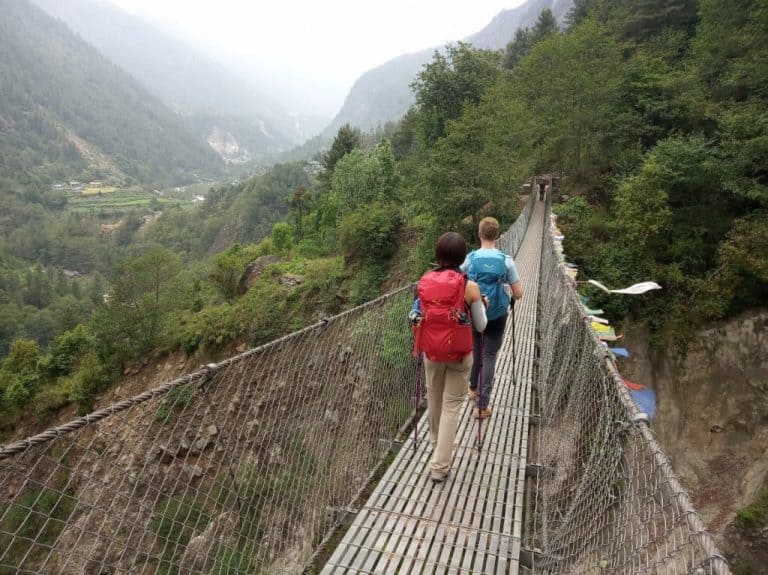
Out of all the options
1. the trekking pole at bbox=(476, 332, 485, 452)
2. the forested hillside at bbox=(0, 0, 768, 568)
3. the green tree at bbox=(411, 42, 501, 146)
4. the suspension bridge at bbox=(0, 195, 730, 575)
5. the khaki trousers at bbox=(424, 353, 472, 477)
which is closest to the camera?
the suspension bridge at bbox=(0, 195, 730, 575)

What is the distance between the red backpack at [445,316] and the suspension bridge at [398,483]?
0.82m

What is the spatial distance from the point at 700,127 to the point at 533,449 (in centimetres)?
1497

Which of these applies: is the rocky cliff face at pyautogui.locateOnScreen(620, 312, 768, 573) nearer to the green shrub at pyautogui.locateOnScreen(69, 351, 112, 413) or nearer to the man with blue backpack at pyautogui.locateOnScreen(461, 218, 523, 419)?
the man with blue backpack at pyautogui.locateOnScreen(461, 218, 523, 419)

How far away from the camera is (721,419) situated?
1021 cm

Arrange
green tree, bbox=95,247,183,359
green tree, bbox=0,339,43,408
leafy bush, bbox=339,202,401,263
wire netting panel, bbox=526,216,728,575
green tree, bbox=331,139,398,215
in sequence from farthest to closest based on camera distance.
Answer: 1. green tree, bbox=331,139,398,215
2. leafy bush, bbox=339,202,401,263
3. green tree, bbox=0,339,43,408
4. green tree, bbox=95,247,183,359
5. wire netting panel, bbox=526,216,728,575

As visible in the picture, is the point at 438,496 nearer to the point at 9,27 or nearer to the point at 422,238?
the point at 422,238

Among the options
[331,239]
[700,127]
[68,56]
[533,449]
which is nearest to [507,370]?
[533,449]

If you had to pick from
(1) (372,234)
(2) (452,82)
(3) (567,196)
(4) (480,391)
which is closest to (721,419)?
(4) (480,391)

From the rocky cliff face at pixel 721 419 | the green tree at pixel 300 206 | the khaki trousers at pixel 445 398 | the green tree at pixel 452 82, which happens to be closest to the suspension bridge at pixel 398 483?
the khaki trousers at pixel 445 398

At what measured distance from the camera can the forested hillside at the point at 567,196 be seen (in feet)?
36.9

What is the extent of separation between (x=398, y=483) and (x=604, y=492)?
138 centimetres

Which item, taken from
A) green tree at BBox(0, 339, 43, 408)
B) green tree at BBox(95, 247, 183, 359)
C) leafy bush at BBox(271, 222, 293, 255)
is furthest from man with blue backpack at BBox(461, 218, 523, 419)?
leafy bush at BBox(271, 222, 293, 255)

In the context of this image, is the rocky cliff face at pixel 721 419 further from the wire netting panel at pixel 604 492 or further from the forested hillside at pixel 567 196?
the wire netting panel at pixel 604 492

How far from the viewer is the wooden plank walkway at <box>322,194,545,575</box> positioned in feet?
7.74
